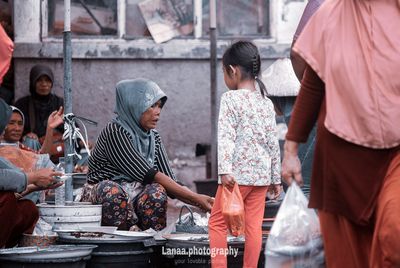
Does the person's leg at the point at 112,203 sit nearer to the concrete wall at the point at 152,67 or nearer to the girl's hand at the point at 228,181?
the girl's hand at the point at 228,181

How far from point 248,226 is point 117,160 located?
1.17 m

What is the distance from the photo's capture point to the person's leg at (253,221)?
6082mm

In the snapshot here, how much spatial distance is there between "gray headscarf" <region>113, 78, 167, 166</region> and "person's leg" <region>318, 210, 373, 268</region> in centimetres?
285

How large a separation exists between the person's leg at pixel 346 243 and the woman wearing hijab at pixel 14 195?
2226mm

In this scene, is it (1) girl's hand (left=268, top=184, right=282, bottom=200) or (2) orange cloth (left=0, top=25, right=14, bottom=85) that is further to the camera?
(1) girl's hand (left=268, top=184, right=282, bottom=200)

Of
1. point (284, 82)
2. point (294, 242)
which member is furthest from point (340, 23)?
point (284, 82)

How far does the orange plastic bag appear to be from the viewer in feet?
19.4

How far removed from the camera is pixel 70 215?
6.31 m

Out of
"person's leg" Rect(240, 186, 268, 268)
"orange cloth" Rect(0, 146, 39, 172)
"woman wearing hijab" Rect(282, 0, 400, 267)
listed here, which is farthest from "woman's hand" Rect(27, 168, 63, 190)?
"woman wearing hijab" Rect(282, 0, 400, 267)

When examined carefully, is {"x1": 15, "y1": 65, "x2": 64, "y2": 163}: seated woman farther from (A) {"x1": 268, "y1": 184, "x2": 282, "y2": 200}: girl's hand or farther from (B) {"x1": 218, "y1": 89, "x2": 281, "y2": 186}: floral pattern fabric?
(B) {"x1": 218, "y1": 89, "x2": 281, "y2": 186}: floral pattern fabric

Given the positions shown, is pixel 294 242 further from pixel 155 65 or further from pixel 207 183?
pixel 155 65

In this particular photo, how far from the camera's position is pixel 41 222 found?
252 inches

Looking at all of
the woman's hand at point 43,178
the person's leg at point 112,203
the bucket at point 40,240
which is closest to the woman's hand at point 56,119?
the person's leg at point 112,203

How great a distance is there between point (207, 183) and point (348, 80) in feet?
17.5
